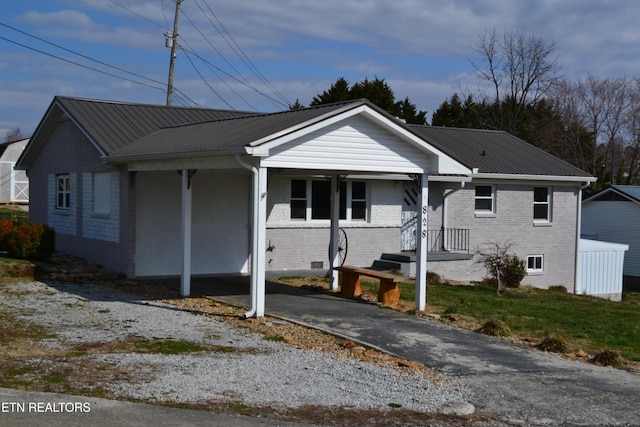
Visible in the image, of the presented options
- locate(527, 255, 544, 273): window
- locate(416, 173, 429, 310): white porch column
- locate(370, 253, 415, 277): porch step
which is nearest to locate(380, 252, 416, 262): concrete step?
locate(370, 253, 415, 277): porch step

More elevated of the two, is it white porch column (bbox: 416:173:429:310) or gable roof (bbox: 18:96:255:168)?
gable roof (bbox: 18:96:255:168)

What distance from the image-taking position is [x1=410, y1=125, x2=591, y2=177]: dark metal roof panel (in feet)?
82.2

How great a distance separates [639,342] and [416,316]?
12.7ft

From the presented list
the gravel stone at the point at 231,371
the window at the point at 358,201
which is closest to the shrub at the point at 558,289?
the window at the point at 358,201

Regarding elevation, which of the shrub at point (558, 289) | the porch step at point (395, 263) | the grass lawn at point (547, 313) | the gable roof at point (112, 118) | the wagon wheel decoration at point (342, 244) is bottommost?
the shrub at point (558, 289)

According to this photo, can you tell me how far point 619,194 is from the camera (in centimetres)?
3278

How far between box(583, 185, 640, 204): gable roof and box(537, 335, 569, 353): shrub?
21.9 m

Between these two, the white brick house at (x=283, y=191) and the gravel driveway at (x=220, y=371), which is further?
the white brick house at (x=283, y=191)

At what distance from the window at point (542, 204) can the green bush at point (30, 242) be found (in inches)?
599

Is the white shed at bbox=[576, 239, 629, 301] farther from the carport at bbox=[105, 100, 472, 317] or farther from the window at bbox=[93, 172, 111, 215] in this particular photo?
the window at bbox=[93, 172, 111, 215]

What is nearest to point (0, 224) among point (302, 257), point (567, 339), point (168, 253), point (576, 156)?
point (168, 253)

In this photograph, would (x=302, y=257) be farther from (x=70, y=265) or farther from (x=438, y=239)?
(x=70, y=265)

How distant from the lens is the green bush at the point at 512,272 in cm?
2297

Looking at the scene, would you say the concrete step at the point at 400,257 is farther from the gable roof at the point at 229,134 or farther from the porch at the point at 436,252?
the gable roof at the point at 229,134
